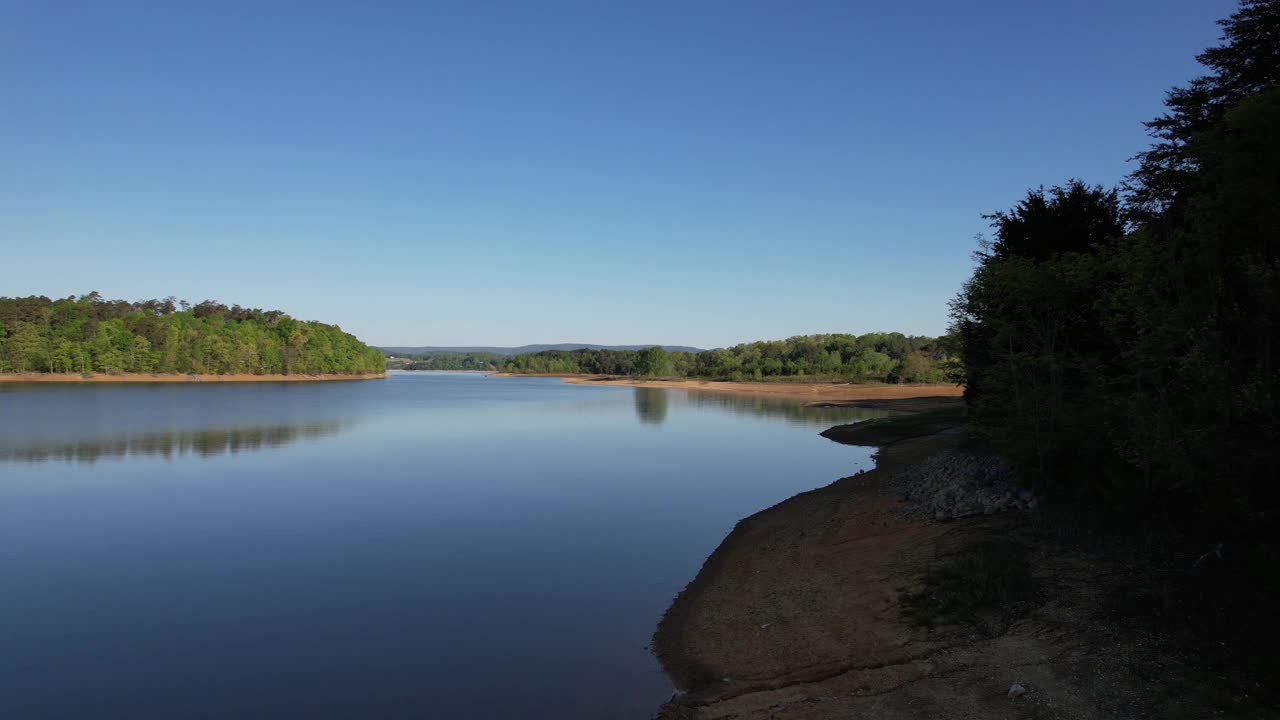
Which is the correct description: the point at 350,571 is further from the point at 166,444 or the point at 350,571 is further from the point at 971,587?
the point at 166,444

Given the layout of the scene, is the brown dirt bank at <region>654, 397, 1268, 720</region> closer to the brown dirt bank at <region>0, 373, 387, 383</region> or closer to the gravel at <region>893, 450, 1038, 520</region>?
the gravel at <region>893, 450, 1038, 520</region>

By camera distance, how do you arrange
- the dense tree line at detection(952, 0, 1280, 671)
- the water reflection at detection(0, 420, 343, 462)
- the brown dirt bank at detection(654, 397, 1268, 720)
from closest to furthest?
the brown dirt bank at detection(654, 397, 1268, 720) → the dense tree line at detection(952, 0, 1280, 671) → the water reflection at detection(0, 420, 343, 462)

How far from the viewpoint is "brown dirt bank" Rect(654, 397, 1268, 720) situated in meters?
7.97

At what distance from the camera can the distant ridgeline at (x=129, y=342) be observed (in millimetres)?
133250

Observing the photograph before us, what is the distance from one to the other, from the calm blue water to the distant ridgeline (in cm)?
12236

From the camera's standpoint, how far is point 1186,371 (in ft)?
39.1

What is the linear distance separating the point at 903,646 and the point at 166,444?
45866 mm

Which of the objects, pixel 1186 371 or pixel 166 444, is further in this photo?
pixel 166 444

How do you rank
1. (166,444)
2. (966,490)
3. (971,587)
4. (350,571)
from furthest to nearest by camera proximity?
1. (166,444)
2. (966,490)
3. (350,571)
4. (971,587)

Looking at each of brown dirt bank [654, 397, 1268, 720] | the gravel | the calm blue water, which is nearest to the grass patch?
brown dirt bank [654, 397, 1268, 720]

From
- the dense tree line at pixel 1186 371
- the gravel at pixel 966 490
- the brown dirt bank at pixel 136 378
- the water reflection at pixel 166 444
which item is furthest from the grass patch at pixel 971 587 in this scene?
the brown dirt bank at pixel 136 378

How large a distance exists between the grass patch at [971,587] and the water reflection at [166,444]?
3881 cm

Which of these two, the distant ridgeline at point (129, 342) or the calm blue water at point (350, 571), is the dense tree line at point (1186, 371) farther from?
the distant ridgeline at point (129, 342)

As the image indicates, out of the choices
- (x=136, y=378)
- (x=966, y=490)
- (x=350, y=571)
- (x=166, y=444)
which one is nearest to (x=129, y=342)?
(x=136, y=378)
